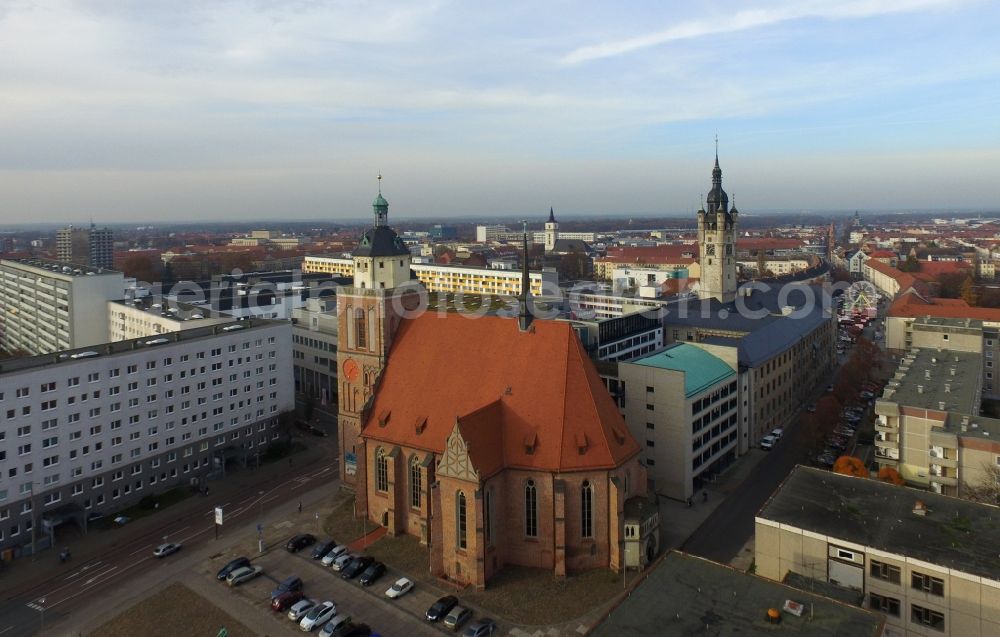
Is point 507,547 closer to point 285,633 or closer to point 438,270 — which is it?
point 285,633

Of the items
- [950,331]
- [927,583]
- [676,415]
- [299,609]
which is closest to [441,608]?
[299,609]

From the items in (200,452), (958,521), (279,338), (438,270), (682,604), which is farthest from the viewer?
(438,270)

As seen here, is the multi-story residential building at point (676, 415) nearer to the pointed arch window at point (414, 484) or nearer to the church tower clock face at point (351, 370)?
the pointed arch window at point (414, 484)

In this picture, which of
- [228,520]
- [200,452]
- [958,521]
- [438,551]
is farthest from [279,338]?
[958,521]

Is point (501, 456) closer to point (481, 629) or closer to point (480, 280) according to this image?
point (481, 629)

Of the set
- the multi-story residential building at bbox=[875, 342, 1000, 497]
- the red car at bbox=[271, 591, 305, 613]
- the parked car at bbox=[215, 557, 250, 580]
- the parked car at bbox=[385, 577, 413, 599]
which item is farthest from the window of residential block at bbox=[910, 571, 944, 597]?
the parked car at bbox=[215, 557, 250, 580]

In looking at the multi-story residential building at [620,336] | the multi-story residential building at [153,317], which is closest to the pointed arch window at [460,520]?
the multi-story residential building at [620,336]

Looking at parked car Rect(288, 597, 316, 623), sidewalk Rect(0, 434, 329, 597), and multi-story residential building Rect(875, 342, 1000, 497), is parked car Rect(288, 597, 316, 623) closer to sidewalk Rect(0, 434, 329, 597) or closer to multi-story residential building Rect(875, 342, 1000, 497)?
sidewalk Rect(0, 434, 329, 597)
